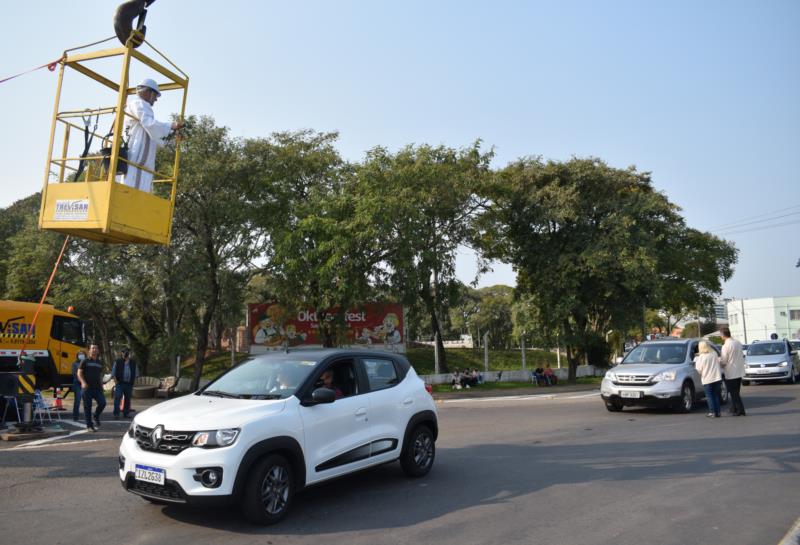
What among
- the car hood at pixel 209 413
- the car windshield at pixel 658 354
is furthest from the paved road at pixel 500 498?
the car windshield at pixel 658 354

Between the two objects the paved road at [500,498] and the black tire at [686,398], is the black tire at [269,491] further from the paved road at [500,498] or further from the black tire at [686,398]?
the black tire at [686,398]

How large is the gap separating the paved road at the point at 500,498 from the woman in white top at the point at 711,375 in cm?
199

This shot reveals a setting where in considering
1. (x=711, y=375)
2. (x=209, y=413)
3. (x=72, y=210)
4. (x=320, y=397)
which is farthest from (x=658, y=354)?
(x=72, y=210)

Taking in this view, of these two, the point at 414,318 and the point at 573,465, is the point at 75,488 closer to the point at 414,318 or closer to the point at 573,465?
the point at 573,465

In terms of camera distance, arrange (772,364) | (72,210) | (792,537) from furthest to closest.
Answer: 1. (772,364)
2. (72,210)
3. (792,537)

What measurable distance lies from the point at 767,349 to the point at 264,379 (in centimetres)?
2463

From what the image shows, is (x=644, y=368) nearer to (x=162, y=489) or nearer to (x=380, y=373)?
(x=380, y=373)

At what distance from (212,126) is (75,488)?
876 inches

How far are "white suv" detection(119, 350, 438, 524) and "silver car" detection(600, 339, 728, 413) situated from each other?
802 centimetres

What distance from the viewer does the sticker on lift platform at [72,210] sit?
26.8ft

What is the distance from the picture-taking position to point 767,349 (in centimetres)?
2506

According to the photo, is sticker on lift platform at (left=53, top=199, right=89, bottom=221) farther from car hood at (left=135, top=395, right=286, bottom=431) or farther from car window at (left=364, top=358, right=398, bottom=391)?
car window at (left=364, top=358, right=398, bottom=391)


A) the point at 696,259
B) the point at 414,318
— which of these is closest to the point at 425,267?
the point at 414,318

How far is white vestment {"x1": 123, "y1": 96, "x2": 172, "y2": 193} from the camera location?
8258mm
